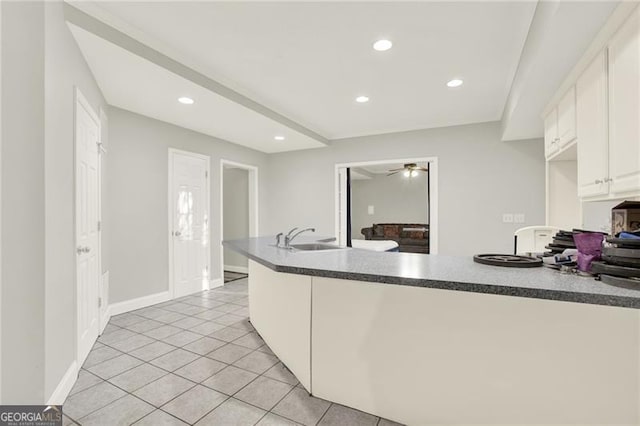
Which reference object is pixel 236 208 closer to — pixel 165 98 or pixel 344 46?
pixel 165 98

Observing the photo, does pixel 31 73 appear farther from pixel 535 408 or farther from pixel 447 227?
pixel 447 227

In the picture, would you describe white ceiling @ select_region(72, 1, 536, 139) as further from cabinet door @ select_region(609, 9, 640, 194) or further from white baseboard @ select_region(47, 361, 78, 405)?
white baseboard @ select_region(47, 361, 78, 405)

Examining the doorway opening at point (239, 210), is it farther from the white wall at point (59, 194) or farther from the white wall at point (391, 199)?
the white wall at point (391, 199)

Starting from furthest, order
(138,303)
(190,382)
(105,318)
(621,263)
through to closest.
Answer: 1. (138,303)
2. (105,318)
3. (190,382)
4. (621,263)

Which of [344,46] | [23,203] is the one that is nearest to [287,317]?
[23,203]

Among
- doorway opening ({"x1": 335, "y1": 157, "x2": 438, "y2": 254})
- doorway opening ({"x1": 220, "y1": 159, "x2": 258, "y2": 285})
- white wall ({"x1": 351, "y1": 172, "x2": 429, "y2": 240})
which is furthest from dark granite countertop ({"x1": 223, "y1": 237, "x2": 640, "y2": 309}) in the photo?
white wall ({"x1": 351, "y1": 172, "x2": 429, "y2": 240})

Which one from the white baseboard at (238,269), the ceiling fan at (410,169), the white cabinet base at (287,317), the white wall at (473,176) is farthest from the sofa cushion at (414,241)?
the white cabinet base at (287,317)

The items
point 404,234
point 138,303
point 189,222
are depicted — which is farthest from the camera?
point 404,234

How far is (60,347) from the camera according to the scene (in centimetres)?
189

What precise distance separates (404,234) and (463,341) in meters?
6.49

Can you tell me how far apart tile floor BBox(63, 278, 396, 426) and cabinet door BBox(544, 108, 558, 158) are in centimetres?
282

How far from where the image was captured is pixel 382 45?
246cm

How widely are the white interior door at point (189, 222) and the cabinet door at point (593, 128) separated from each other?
4.29 meters

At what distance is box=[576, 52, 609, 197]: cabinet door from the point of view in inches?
72.2
